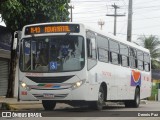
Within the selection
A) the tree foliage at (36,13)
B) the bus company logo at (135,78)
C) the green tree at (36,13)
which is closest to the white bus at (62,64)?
the bus company logo at (135,78)

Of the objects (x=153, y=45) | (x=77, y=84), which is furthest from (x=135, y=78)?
(x=153, y=45)

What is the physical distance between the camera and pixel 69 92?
16266 mm

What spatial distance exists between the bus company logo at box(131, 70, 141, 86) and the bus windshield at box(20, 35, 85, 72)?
6890mm

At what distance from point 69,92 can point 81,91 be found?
425 millimetres

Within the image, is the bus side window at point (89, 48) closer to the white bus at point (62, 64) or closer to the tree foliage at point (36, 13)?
the white bus at point (62, 64)

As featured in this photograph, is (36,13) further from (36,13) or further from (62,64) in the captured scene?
(62,64)

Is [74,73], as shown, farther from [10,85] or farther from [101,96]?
[10,85]

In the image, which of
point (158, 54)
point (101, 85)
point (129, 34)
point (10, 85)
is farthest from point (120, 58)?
point (158, 54)

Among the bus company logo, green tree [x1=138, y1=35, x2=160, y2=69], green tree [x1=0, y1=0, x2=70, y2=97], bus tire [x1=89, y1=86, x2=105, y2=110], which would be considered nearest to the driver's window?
bus tire [x1=89, y1=86, x2=105, y2=110]

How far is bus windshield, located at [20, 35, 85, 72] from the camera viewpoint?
53.5 feet

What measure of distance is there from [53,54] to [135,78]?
783 cm

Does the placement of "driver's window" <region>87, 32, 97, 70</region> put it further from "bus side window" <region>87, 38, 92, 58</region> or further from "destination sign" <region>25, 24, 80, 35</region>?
"destination sign" <region>25, 24, 80, 35</region>

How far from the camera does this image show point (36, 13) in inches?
953

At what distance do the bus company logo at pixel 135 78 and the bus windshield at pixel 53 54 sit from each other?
6.89m
